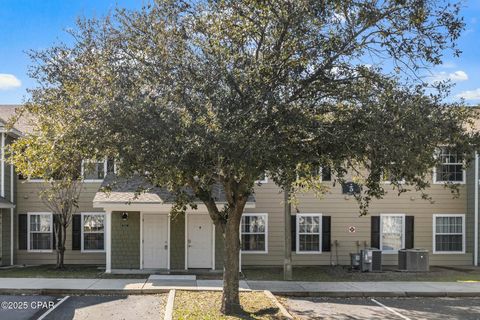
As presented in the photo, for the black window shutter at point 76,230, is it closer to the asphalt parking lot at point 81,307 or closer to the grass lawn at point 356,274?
the grass lawn at point 356,274

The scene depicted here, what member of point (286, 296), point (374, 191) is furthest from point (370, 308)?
point (374, 191)

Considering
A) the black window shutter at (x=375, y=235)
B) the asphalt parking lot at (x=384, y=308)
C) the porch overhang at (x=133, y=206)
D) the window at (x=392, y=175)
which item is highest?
the window at (x=392, y=175)

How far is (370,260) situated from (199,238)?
657 centimetres

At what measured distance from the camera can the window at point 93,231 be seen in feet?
70.0

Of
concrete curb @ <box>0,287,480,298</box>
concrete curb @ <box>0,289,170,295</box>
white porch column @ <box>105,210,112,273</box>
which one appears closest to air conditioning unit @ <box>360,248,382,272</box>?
concrete curb @ <box>0,287,480,298</box>

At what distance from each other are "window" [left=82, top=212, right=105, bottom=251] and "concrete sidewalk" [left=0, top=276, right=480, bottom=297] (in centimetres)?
510

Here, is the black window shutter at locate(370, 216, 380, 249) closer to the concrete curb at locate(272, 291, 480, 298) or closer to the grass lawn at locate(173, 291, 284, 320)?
the concrete curb at locate(272, 291, 480, 298)

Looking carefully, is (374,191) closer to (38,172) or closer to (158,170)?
(158,170)

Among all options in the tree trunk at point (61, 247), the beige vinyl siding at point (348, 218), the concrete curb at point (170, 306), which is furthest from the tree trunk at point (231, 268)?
the tree trunk at point (61, 247)

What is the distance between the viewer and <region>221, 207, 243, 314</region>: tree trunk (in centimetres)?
1159

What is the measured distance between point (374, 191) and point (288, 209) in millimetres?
7722

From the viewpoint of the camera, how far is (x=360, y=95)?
9406 mm

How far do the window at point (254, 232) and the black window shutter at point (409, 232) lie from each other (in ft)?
19.5

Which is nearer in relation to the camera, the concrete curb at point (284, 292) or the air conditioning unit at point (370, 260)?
the concrete curb at point (284, 292)
